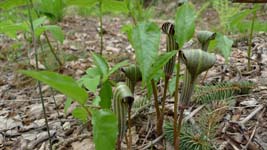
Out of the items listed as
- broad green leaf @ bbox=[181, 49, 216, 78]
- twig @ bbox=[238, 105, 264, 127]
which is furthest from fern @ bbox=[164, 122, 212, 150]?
broad green leaf @ bbox=[181, 49, 216, 78]

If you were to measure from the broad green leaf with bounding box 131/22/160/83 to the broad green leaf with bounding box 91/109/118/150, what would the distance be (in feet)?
0.39

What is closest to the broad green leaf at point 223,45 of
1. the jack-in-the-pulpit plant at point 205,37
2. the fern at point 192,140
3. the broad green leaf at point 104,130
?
the jack-in-the-pulpit plant at point 205,37

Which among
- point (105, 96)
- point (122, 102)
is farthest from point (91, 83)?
point (122, 102)

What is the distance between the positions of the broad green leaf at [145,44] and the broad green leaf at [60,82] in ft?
0.47

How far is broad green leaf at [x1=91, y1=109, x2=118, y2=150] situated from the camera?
2.43 feet

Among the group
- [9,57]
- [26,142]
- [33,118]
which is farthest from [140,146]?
[9,57]

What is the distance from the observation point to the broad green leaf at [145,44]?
2.43 feet

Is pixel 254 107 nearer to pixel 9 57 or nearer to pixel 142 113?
pixel 142 113

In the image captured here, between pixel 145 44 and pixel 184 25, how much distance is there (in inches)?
4.4

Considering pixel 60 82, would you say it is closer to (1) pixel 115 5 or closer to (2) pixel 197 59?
(2) pixel 197 59

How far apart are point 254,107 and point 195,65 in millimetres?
569

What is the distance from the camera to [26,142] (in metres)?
1.34

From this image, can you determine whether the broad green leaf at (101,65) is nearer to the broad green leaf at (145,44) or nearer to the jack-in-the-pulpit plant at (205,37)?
the broad green leaf at (145,44)

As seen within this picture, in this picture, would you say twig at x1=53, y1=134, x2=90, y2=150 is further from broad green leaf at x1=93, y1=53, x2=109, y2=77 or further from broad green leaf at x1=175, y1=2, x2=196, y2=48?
broad green leaf at x1=175, y1=2, x2=196, y2=48
